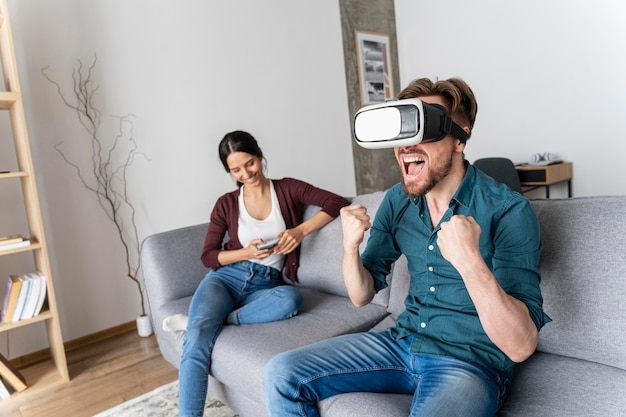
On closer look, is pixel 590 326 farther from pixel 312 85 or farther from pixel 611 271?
pixel 312 85

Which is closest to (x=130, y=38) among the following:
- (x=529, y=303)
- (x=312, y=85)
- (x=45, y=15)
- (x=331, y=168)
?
(x=45, y=15)

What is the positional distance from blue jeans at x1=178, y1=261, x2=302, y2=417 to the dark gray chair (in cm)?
198

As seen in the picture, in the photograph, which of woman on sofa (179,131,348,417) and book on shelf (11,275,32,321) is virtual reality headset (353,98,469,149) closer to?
woman on sofa (179,131,348,417)

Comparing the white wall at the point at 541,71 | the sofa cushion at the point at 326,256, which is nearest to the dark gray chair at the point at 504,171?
the white wall at the point at 541,71

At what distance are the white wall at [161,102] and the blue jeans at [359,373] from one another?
6.29 feet

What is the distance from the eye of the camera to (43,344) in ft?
8.36

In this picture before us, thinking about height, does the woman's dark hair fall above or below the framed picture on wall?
below

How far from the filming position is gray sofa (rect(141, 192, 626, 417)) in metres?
1.05

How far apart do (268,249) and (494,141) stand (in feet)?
9.22

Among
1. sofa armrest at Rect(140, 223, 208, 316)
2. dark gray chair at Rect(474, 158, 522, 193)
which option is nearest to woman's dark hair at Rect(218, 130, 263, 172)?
sofa armrest at Rect(140, 223, 208, 316)

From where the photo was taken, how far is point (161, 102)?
2.93 metres

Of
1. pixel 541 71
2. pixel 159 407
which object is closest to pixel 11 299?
pixel 159 407

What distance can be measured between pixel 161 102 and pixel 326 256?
167 centimetres

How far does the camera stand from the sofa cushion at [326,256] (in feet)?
6.05
